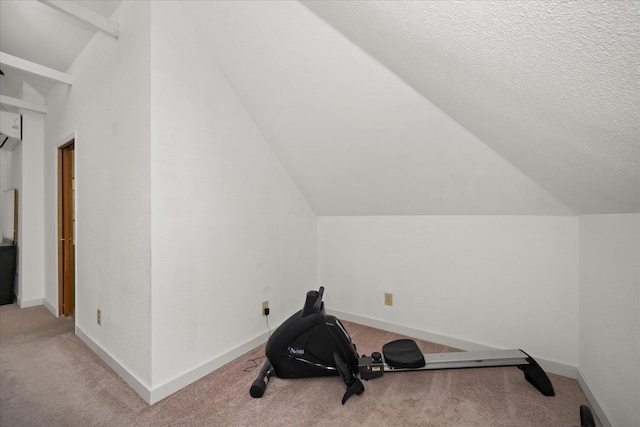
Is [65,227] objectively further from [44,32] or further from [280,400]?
[280,400]

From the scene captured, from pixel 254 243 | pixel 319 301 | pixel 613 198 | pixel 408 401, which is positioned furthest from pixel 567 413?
pixel 254 243

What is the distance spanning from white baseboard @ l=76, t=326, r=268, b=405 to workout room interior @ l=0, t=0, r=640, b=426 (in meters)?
0.02

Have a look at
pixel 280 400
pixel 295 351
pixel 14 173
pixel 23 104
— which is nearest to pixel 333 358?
pixel 295 351

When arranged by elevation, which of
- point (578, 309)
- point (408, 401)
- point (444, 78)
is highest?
point (444, 78)

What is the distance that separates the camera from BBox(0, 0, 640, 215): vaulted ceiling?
29.5 inches

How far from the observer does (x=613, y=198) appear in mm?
1370

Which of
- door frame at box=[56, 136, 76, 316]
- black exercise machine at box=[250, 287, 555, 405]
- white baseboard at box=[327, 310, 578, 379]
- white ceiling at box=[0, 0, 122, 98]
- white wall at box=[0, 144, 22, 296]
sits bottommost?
white baseboard at box=[327, 310, 578, 379]

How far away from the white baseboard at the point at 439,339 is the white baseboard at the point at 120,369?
1.91 metres

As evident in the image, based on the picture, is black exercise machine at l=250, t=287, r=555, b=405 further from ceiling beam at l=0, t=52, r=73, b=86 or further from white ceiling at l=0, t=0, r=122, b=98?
ceiling beam at l=0, t=52, r=73, b=86

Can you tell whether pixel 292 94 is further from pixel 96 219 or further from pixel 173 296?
pixel 96 219

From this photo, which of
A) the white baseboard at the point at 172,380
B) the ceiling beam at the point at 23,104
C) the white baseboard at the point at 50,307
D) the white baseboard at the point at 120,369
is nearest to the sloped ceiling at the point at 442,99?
the white baseboard at the point at 172,380

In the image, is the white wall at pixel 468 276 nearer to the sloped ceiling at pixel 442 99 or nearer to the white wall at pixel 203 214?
the sloped ceiling at pixel 442 99

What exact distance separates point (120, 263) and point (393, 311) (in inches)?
95.3

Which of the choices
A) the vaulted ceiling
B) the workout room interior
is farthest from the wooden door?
the vaulted ceiling
